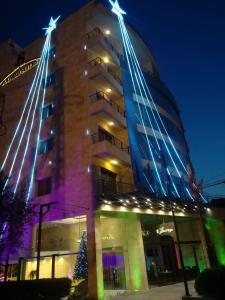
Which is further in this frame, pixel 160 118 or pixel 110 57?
pixel 160 118

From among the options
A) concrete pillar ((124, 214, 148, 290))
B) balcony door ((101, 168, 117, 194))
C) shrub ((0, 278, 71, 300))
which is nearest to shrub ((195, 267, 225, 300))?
shrub ((0, 278, 71, 300))

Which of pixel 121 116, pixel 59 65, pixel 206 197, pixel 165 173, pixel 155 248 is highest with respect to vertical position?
pixel 59 65

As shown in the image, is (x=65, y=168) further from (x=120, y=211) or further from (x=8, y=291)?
(x=8, y=291)

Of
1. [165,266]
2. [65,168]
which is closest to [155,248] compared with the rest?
[165,266]

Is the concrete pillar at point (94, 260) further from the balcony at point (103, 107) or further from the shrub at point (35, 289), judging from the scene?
the balcony at point (103, 107)

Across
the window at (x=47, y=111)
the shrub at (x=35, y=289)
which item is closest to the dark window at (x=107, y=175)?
the window at (x=47, y=111)

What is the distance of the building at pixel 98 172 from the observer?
2134 cm

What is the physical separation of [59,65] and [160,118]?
14.1 m

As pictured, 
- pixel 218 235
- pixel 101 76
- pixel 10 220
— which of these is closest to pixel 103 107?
pixel 101 76

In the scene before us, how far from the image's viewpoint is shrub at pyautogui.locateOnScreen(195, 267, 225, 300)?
12455 mm

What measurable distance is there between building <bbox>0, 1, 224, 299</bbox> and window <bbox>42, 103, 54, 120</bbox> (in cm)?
12

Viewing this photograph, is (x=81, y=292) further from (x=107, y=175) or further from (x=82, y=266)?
(x=107, y=175)

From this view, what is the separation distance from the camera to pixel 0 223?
19.6 metres

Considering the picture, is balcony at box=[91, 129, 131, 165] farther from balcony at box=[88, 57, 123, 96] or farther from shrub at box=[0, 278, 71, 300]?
shrub at box=[0, 278, 71, 300]
